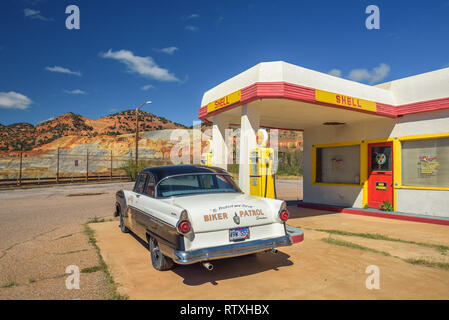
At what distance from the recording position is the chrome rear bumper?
146 inches

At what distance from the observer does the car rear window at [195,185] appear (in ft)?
16.2

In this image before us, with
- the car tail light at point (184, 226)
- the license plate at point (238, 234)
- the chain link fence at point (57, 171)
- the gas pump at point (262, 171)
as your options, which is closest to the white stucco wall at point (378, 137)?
the gas pump at point (262, 171)

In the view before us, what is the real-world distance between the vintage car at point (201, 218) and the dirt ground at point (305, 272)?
33cm

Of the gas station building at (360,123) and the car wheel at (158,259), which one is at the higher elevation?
the gas station building at (360,123)

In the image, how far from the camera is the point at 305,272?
14.7 feet

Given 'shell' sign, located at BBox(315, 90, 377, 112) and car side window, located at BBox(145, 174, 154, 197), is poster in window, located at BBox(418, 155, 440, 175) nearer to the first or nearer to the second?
'shell' sign, located at BBox(315, 90, 377, 112)

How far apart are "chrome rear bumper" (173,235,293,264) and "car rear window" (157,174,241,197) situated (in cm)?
128

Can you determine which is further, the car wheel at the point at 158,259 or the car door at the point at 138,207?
the car door at the point at 138,207

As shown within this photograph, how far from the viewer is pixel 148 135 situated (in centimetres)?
6488

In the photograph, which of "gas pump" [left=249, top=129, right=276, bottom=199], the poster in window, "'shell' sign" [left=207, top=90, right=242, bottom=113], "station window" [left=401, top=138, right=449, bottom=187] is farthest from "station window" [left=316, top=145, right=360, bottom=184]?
"'shell' sign" [left=207, top=90, right=242, bottom=113]

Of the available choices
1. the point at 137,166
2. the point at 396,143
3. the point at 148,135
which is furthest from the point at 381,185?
the point at 148,135

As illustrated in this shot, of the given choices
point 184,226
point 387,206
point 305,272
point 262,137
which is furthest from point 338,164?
point 184,226

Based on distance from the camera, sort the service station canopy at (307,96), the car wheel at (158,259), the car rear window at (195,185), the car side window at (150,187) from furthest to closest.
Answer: the service station canopy at (307,96)
the car side window at (150,187)
the car rear window at (195,185)
the car wheel at (158,259)

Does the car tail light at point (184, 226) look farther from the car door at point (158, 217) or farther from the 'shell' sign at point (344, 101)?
the 'shell' sign at point (344, 101)
